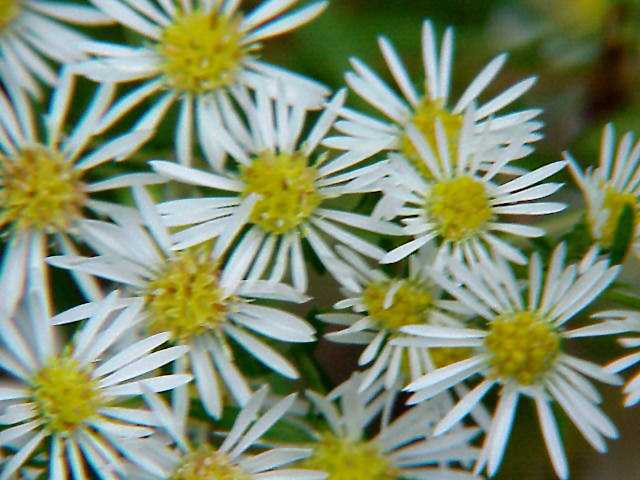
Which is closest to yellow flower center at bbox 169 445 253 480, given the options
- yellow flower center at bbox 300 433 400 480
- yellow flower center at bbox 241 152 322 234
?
yellow flower center at bbox 300 433 400 480

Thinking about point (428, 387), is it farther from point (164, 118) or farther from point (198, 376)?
point (164, 118)

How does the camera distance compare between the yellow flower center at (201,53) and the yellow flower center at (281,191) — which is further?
the yellow flower center at (201,53)

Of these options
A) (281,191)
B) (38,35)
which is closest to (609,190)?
(281,191)

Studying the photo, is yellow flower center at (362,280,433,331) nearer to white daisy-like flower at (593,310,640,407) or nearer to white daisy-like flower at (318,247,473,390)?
white daisy-like flower at (318,247,473,390)

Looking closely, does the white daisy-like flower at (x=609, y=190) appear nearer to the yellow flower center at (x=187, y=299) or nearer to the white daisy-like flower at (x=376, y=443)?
the white daisy-like flower at (x=376, y=443)

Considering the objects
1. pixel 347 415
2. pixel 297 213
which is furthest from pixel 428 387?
pixel 297 213

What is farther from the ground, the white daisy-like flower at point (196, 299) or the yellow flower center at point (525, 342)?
the white daisy-like flower at point (196, 299)

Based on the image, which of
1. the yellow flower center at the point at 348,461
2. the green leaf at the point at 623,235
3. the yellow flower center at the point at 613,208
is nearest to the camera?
the green leaf at the point at 623,235

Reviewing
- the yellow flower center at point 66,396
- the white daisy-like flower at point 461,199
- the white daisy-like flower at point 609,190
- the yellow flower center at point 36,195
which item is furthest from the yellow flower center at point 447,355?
the yellow flower center at point 36,195

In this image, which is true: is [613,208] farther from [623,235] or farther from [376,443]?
[376,443]
